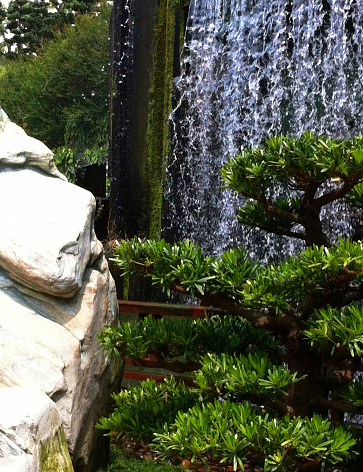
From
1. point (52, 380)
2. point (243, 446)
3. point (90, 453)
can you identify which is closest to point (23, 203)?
point (52, 380)

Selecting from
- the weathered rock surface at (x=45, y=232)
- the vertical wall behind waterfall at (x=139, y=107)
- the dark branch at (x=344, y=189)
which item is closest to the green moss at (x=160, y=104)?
the vertical wall behind waterfall at (x=139, y=107)

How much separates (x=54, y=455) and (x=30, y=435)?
1.01 feet

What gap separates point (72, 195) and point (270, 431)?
1.91 m

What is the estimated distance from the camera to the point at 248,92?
6504 mm

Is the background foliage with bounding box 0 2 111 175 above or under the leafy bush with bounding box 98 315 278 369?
under

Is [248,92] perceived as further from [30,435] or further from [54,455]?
[30,435]

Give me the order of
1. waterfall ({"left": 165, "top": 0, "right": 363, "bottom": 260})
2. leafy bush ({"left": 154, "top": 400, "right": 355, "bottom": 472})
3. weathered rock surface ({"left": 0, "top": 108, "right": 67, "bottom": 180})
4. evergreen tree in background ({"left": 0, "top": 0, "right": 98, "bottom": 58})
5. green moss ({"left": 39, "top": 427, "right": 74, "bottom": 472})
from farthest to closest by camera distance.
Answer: evergreen tree in background ({"left": 0, "top": 0, "right": 98, "bottom": 58}), waterfall ({"left": 165, "top": 0, "right": 363, "bottom": 260}), weathered rock surface ({"left": 0, "top": 108, "right": 67, "bottom": 180}), green moss ({"left": 39, "top": 427, "right": 74, "bottom": 472}), leafy bush ({"left": 154, "top": 400, "right": 355, "bottom": 472})

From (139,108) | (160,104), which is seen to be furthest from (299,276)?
(139,108)

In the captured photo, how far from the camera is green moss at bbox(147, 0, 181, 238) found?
7.03 metres

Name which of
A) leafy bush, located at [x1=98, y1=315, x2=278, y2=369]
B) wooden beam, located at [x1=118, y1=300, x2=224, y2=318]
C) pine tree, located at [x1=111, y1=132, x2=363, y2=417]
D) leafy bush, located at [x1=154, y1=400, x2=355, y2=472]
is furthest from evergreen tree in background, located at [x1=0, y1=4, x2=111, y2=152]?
leafy bush, located at [x1=154, y1=400, x2=355, y2=472]

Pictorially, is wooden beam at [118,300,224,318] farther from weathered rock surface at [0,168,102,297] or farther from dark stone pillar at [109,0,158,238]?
dark stone pillar at [109,0,158,238]

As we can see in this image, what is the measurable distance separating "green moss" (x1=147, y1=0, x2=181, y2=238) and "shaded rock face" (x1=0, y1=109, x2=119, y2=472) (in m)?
3.17

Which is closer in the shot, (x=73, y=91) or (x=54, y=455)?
(x=54, y=455)

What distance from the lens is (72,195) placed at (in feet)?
12.4
